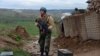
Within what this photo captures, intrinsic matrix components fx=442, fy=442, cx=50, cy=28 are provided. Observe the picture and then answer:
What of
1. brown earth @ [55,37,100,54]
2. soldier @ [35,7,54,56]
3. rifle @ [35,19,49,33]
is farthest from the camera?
brown earth @ [55,37,100,54]

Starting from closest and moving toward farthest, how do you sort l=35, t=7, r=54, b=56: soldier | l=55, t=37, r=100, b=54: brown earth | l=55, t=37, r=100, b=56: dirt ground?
l=35, t=7, r=54, b=56: soldier < l=55, t=37, r=100, b=56: dirt ground < l=55, t=37, r=100, b=54: brown earth

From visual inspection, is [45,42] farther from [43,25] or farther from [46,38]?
[43,25]

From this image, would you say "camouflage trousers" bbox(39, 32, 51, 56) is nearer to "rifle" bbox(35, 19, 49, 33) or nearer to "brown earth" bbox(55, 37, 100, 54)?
"rifle" bbox(35, 19, 49, 33)

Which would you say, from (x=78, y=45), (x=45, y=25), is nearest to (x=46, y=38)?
(x=45, y=25)

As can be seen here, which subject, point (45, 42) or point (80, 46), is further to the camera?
point (80, 46)

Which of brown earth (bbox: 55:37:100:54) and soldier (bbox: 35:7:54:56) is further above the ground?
soldier (bbox: 35:7:54:56)

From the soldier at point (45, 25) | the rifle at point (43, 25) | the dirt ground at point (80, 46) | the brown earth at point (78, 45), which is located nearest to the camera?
the soldier at point (45, 25)

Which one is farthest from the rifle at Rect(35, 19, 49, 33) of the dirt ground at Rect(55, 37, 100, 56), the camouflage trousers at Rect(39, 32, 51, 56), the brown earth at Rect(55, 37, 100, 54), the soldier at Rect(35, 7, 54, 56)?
the brown earth at Rect(55, 37, 100, 54)

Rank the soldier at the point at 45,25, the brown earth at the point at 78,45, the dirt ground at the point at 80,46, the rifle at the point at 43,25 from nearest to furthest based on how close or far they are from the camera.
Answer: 1. the soldier at the point at 45,25
2. the rifle at the point at 43,25
3. the dirt ground at the point at 80,46
4. the brown earth at the point at 78,45

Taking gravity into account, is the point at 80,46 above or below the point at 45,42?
below

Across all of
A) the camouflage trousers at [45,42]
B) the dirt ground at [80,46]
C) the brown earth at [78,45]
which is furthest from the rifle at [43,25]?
the brown earth at [78,45]

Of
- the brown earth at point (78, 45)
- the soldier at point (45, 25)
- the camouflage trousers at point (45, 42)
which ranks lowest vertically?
the brown earth at point (78, 45)

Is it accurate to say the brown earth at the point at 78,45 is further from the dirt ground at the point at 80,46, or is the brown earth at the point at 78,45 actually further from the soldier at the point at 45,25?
the soldier at the point at 45,25

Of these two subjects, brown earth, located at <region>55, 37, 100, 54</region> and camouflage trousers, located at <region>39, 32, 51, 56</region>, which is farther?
brown earth, located at <region>55, 37, 100, 54</region>
